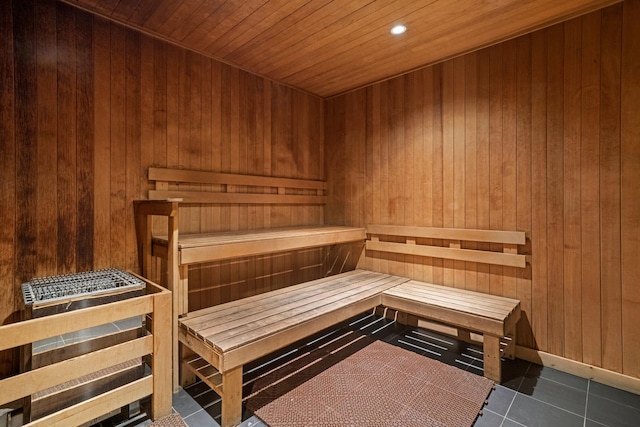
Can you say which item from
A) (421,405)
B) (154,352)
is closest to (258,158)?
(154,352)

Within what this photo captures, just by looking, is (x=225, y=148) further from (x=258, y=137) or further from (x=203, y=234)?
(x=203, y=234)

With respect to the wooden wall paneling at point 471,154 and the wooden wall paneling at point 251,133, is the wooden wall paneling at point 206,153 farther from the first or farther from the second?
Result: the wooden wall paneling at point 471,154

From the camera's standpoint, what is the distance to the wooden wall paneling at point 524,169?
8.56 feet

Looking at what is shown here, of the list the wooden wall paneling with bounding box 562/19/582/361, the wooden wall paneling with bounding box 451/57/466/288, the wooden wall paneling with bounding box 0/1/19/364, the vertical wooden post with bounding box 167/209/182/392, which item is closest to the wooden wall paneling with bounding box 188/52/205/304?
the vertical wooden post with bounding box 167/209/182/392

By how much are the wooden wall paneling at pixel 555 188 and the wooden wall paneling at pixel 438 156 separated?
85cm

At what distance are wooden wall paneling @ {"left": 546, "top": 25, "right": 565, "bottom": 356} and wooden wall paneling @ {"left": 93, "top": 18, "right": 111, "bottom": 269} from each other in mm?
3353

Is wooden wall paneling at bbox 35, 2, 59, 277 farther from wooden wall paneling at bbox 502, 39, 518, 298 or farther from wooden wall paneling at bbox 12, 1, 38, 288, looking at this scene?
wooden wall paneling at bbox 502, 39, 518, 298

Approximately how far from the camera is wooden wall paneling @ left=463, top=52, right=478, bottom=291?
2.90 m

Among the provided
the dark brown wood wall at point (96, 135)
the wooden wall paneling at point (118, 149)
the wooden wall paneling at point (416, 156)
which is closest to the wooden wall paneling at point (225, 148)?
the dark brown wood wall at point (96, 135)

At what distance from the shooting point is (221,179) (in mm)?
3016

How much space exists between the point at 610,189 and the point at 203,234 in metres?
3.15

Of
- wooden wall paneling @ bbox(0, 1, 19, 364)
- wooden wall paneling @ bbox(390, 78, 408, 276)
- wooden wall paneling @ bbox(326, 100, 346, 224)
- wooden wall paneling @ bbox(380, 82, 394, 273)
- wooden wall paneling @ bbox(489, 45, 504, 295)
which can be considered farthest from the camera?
wooden wall paneling @ bbox(326, 100, 346, 224)

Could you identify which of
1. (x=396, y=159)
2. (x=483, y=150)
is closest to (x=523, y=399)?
(x=483, y=150)

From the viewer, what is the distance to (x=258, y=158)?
3.40 metres
